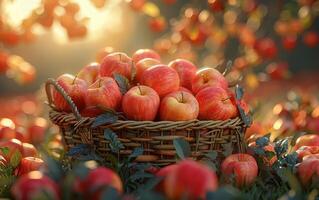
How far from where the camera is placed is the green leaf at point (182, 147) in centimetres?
218

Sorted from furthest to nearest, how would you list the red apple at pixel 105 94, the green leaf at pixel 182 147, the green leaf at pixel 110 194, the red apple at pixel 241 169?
the red apple at pixel 105 94 < the red apple at pixel 241 169 < the green leaf at pixel 182 147 < the green leaf at pixel 110 194

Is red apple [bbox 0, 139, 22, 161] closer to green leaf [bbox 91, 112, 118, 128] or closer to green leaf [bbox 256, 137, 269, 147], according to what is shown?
green leaf [bbox 91, 112, 118, 128]

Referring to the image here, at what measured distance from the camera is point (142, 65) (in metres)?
2.64

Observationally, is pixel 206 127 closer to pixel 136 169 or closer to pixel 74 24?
pixel 136 169

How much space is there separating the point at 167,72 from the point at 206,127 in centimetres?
31

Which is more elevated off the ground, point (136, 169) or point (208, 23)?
point (208, 23)

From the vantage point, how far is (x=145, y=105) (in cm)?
234

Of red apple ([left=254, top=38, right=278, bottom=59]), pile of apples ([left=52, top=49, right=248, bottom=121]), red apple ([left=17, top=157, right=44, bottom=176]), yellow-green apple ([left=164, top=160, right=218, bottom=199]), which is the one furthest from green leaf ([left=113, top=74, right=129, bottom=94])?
red apple ([left=254, top=38, right=278, bottom=59])

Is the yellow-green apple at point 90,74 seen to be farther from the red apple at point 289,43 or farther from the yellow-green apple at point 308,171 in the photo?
the red apple at point 289,43

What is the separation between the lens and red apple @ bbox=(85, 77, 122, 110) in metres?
2.40

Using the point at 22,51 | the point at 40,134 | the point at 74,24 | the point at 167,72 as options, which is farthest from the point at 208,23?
the point at 22,51

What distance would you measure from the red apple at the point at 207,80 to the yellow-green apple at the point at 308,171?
53 centimetres

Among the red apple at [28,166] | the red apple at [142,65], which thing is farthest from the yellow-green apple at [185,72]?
the red apple at [28,166]

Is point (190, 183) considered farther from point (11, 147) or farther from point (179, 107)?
point (11, 147)
